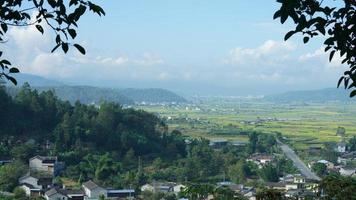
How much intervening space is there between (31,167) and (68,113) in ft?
17.5

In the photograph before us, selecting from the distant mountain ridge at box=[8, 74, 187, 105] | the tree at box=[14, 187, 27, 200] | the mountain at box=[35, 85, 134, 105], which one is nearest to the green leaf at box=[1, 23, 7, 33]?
the tree at box=[14, 187, 27, 200]

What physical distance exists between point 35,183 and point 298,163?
1394cm

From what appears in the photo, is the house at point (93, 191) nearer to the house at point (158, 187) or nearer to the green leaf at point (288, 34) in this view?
the house at point (158, 187)

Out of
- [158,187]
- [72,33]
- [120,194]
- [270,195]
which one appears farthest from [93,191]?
[72,33]

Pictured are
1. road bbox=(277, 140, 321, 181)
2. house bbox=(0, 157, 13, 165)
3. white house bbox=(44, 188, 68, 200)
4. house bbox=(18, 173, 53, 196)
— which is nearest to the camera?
white house bbox=(44, 188, 68, 200)

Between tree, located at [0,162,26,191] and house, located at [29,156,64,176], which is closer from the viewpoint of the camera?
tree, located at [0,162,26,191]

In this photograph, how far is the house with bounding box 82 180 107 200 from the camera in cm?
1708

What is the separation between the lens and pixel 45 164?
2034 centimetres

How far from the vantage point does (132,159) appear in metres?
23.7

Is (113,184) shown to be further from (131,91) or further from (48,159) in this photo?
(131,91)

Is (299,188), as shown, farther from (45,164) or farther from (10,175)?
(45,164)

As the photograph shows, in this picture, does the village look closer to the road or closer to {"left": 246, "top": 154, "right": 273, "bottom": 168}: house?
the road

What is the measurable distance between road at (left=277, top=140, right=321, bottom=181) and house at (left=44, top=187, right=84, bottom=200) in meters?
8.27

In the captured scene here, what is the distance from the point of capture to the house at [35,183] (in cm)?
1780
